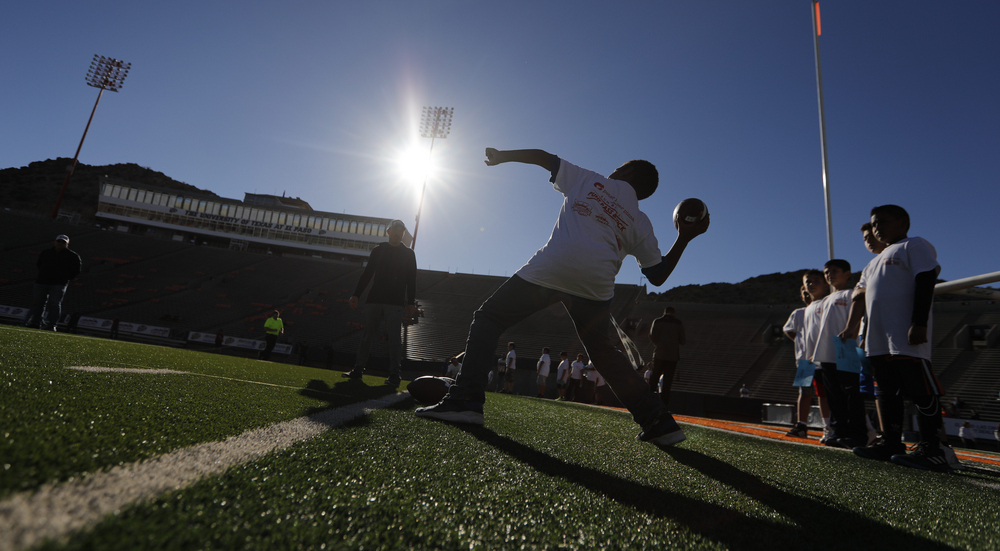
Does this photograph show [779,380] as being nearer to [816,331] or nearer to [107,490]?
[816,331]

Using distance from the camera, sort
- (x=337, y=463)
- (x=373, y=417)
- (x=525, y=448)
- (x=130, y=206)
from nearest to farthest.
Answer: (x=337, y=463)
(x=525, y=448)
(x=373, y=417)
(x=130, y=206)

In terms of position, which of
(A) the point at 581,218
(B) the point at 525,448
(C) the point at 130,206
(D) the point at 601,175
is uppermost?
(C) the point at 130,206

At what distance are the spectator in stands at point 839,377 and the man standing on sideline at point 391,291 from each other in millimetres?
4103

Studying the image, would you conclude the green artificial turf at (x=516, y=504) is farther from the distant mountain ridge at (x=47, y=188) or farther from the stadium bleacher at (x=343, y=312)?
the distant mountain ridge at (x=47, y=188)

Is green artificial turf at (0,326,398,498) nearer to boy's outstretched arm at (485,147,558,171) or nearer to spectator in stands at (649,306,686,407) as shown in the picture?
boy's outstretched arm at (485,147,558,171)

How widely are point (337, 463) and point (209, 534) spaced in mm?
549

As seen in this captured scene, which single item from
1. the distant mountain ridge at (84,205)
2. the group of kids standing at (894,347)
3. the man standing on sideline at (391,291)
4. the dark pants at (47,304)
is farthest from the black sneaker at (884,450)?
the distant mountain ridge at (84,205)

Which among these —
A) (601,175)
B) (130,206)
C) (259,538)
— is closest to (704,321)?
(601,175)

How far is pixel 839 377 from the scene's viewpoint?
4254 millimetres

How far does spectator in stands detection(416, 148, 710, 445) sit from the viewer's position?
8.06ft

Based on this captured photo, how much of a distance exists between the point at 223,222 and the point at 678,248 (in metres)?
57.9

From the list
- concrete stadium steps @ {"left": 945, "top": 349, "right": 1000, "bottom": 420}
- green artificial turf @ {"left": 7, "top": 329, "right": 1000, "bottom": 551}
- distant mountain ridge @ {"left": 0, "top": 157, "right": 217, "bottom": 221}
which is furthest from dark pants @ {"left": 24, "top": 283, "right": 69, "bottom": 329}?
distant mountain ridge @ {"left": 0, "top": 157, "right": 217, "bottom": 221}

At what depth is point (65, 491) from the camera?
2.22ft

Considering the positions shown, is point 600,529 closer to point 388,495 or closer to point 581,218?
point 388,495
